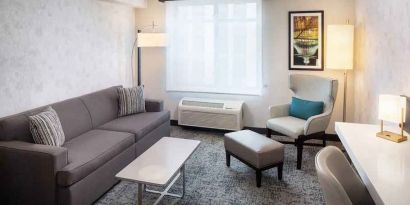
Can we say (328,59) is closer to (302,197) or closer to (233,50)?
(233,50)

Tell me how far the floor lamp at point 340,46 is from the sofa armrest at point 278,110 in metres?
0.81

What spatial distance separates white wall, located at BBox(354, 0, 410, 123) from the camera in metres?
2.58

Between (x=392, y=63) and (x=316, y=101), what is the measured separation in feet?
4.36

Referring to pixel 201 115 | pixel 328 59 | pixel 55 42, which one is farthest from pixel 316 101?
pixel 55 42

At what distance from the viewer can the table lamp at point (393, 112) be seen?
90.0 inches

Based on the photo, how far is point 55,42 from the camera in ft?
11.9

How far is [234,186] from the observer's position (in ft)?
10.5

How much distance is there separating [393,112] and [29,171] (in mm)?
2879

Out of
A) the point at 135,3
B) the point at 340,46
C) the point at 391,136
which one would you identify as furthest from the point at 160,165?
the point at 135,3

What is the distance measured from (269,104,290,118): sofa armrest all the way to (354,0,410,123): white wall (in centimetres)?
91

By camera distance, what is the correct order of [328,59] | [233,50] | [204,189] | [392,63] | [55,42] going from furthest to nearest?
1. [233,50]
2. [328,59]
3. [55,42]
4. [204,189]
5. [392,63]

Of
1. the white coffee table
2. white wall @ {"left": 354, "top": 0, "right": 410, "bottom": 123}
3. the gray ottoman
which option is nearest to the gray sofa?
the white coffee table

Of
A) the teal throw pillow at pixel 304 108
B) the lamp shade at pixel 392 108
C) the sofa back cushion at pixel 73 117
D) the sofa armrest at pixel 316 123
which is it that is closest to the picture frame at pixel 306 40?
the teal throw pillow at pixel 304 108

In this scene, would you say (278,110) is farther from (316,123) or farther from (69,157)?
(69,157)
